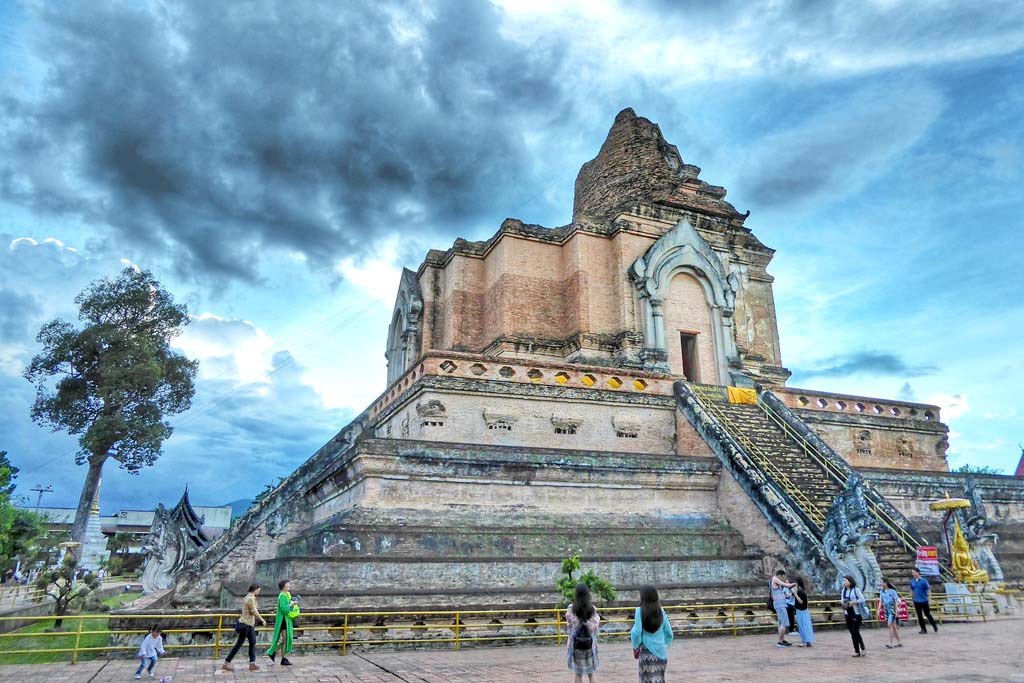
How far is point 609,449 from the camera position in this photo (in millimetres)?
18031

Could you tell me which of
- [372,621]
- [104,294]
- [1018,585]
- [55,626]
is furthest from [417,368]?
[104,294]

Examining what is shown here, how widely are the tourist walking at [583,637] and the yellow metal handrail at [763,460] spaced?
857 cm

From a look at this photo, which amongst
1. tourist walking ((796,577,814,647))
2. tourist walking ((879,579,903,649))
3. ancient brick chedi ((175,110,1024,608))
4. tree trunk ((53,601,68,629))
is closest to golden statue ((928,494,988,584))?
ancient brick chedi ((175,110,1024,608))

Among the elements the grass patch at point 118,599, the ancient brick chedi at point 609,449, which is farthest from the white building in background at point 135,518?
the ancient brick chedi at point 609,449

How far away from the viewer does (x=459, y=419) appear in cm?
1648

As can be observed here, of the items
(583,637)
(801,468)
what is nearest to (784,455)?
Answer: (801,468)

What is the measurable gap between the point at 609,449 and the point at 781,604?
7.51 meters

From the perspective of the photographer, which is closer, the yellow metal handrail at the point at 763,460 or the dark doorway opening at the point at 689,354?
the yellow metal handrail at the point at 763,460

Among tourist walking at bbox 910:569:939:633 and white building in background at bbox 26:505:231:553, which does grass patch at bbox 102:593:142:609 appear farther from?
white building in background at bbox 26:505:231:553

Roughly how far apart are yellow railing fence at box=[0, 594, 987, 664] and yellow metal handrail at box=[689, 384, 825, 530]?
2.91m

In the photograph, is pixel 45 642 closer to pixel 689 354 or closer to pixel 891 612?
pixel 891 612

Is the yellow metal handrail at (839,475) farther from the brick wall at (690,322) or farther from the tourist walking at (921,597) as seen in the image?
the brick wall at (690,322)

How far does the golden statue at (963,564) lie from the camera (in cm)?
1388

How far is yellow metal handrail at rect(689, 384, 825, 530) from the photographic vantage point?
14797 mm
